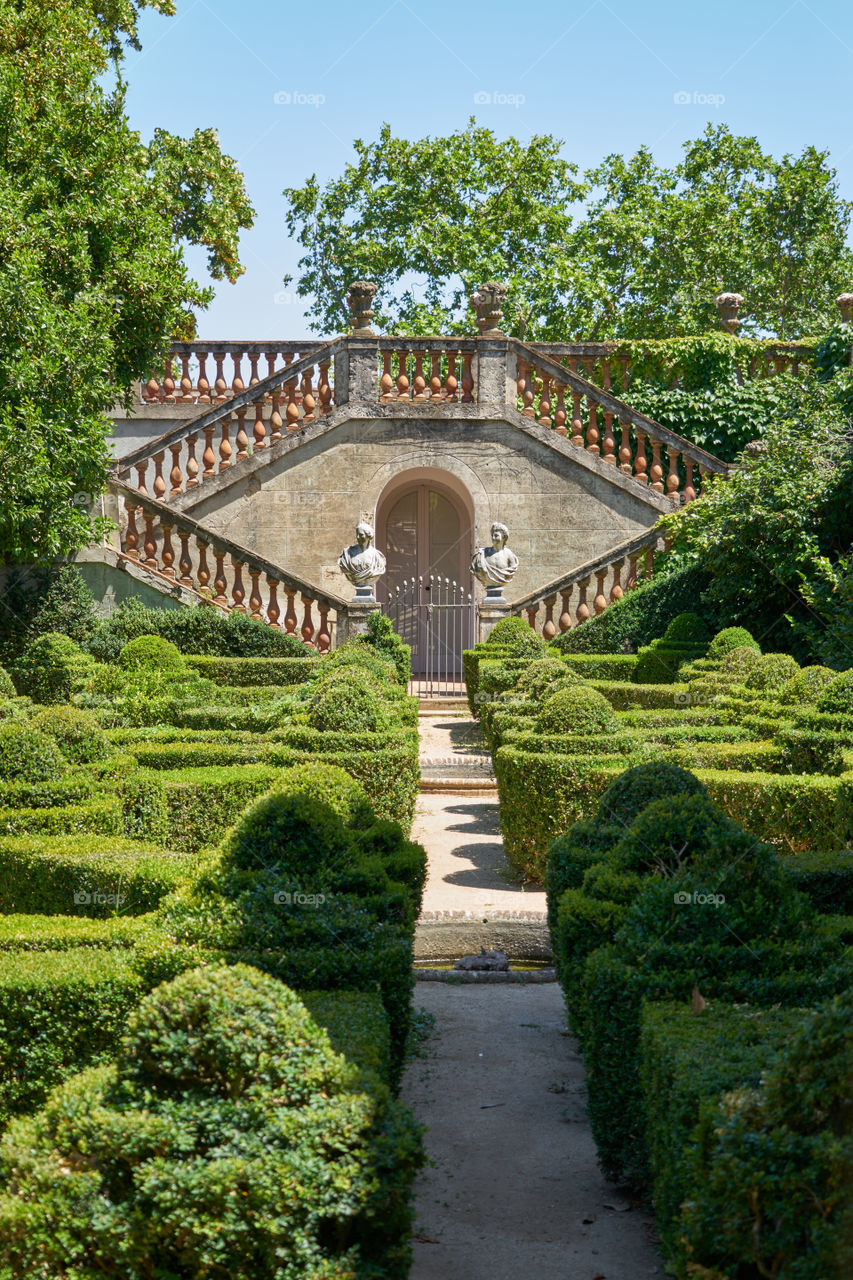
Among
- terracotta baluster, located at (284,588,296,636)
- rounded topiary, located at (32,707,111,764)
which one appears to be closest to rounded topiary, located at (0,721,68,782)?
rounded topiary, located at (32,707,111,764)

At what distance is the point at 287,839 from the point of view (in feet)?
17.1

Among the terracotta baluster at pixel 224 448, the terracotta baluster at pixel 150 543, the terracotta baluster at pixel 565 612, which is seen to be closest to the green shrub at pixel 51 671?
the terracotta baluster at pixel 150 543

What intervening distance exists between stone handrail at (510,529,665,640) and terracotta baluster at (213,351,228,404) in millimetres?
6344

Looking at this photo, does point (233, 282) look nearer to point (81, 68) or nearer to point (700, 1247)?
point (81, 68)

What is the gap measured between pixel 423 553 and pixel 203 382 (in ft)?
17.2

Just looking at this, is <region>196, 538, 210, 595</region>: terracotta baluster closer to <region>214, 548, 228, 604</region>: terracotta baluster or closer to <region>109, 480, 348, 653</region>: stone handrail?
<region>109, 480, 348, 653</region>: stone handrail

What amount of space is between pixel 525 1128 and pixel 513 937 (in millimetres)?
2588

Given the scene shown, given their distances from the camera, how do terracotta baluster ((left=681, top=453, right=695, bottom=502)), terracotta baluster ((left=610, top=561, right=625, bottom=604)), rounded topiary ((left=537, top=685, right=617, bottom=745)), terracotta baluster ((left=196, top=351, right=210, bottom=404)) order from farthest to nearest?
terracotta baluster ((left=196, top=351, right=210, bottom=404)) → terracotta baluster ((left=681, top=453, right=695, bottom=502)) → terracotta baluster ((left=610, top=561, right=625, bottom=604)) → rounded topiary ((left=537, top=685, right=617, bottom=745))

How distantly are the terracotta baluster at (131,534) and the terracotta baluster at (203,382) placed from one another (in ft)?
11.7

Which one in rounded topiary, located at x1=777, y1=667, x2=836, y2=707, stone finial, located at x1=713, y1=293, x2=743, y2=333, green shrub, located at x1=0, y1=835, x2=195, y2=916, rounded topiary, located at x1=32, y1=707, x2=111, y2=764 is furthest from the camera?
stone finial, located at x1=713, y1=293, x2=743, y2=333

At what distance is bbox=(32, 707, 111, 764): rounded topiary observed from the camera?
8297mm

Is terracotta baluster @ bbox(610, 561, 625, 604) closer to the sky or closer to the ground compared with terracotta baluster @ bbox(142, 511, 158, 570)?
closer to the ground

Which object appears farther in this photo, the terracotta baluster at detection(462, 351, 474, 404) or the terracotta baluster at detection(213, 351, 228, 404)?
the terracotta baluster at detection(213, 351, 228, 404)

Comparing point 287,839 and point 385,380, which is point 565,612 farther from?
point 287,839
